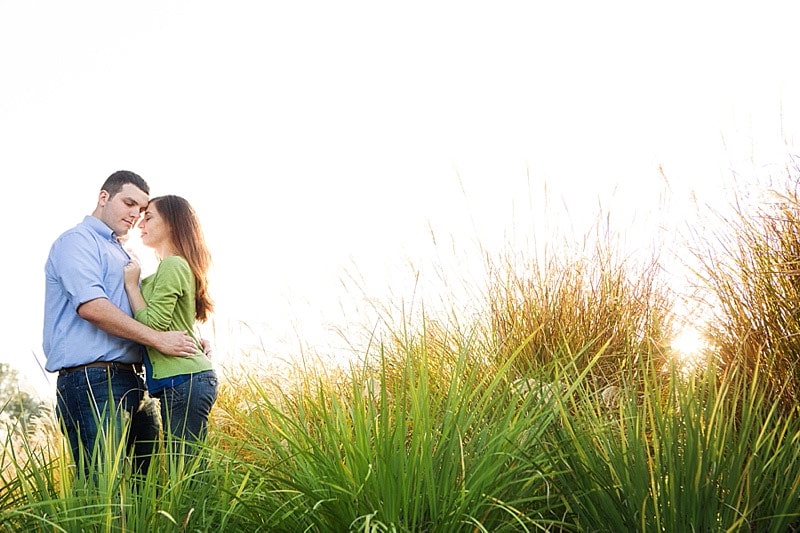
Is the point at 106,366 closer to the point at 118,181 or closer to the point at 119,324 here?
the point at 119,324

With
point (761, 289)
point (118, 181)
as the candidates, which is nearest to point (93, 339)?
point (118, 181)

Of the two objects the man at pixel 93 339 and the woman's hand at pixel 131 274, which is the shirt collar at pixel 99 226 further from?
the woman's hand at pixel 131 274

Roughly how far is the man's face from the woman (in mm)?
59

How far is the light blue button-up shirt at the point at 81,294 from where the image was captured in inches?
120

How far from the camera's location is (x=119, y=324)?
3.00m

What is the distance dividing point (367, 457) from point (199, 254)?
1580 millimetres

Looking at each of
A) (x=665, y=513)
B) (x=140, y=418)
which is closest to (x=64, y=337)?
(x=140, y=418)

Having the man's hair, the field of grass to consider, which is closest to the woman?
the man's hair

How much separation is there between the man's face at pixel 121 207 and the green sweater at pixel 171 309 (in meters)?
0.27

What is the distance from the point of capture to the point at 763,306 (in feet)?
9.71

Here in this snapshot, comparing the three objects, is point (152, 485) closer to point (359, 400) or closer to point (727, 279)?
point (359, 400)

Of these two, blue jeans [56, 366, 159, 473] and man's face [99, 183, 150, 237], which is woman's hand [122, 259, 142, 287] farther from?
blue jeans [56, 366, 159, 473]

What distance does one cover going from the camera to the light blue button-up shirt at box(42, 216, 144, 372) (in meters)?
3.04

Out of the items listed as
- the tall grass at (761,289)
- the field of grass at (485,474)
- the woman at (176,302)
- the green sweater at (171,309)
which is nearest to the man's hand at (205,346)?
the woman at (176,302)
